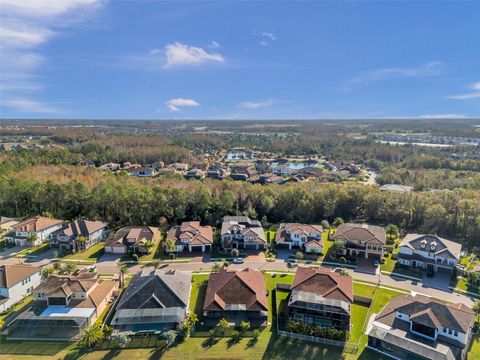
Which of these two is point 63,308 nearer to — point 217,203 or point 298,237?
point 217,203

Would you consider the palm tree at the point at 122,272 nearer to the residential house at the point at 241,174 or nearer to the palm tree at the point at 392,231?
the palm tree at the point at 392,231

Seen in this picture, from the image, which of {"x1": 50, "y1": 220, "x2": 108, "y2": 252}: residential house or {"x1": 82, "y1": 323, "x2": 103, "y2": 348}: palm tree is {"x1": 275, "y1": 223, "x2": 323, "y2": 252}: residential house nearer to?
{"x1": 82, "y1": 323, "x2": 103, "y2": 348}: palm tree

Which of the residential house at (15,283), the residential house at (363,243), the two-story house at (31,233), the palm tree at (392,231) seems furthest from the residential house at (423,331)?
the two-story house at (31,233)

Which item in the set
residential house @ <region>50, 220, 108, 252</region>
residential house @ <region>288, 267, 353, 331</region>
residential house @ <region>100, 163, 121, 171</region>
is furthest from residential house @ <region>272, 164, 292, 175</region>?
residential house @ <region>288, 267, 353, 331</region>

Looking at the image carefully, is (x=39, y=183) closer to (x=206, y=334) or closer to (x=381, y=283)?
(x=206, y=334)

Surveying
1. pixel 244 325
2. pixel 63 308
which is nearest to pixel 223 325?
pixel 244 325

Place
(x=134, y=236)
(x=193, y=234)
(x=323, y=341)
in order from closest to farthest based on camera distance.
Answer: (x=323, y=341), (x=134, y=236), (x=193, y=234)

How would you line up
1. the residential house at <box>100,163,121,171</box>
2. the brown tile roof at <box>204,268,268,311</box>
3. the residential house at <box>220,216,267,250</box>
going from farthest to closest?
1. the residential house at <box>100,163,121,171</box>
2. the residential house at <box>220,216,267,250</box>
3. the brown tile roof at <box>204,268,268,311</box>
